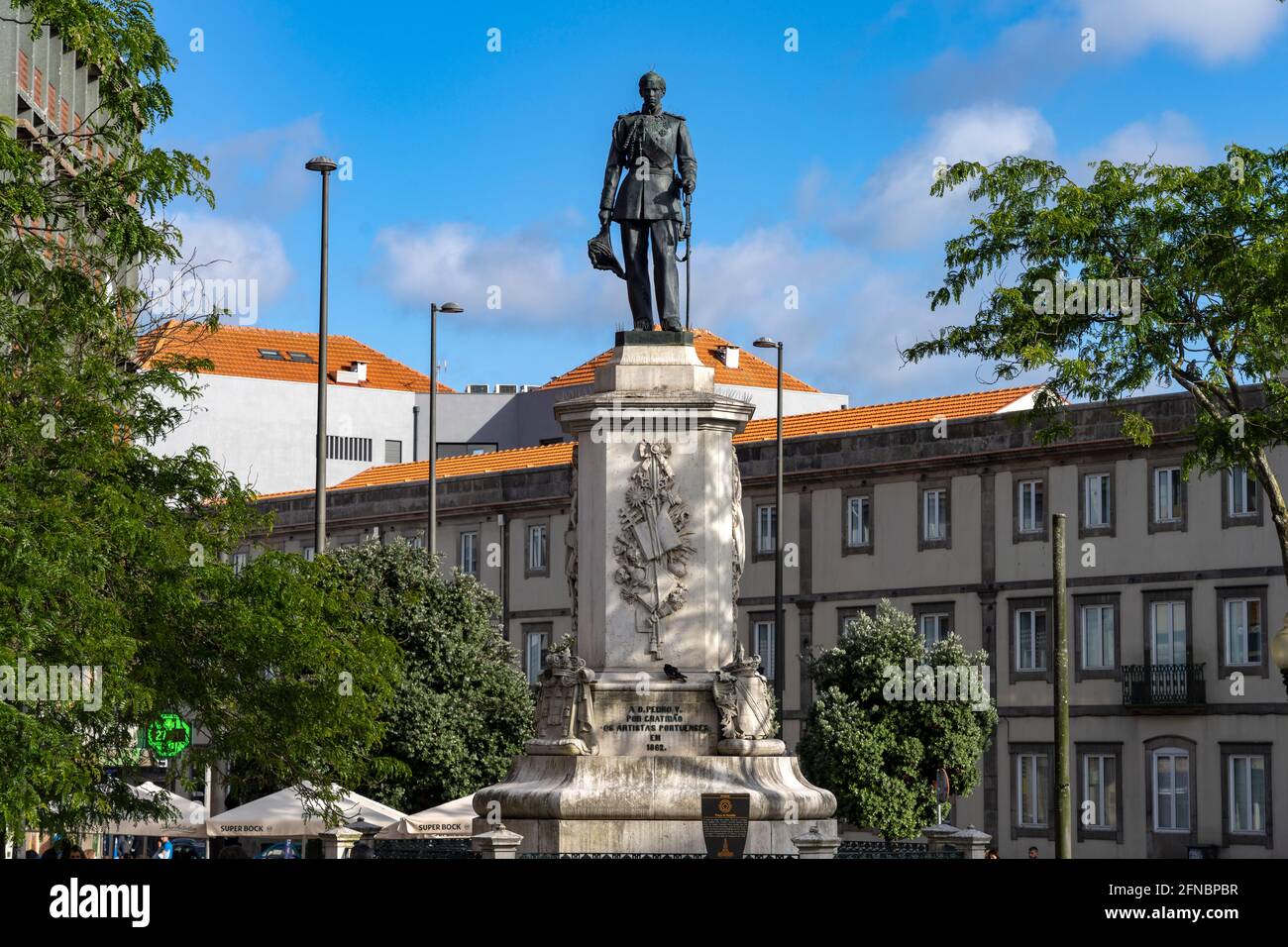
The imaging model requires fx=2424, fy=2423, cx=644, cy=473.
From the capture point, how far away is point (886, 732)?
53.5m

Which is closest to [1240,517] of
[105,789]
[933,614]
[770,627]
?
[933,614]

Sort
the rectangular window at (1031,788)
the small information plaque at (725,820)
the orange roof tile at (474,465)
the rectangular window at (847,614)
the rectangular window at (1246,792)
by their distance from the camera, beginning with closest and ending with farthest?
the small information plaque at (725,820), the rectangular window at (1246,792), the rectangular window at (1031,788), the rectangular window at (847,614), the orange roof tile at (474,465)

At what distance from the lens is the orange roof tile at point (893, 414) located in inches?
2699

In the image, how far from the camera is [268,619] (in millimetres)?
27656

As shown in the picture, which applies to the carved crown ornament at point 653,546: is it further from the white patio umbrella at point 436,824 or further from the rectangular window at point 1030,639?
the rectangular window at point 1030,639

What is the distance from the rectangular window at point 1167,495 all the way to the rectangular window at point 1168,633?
2.14m

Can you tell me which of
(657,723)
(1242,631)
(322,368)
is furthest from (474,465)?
(657,723)

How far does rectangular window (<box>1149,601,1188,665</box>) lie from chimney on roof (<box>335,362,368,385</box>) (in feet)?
180

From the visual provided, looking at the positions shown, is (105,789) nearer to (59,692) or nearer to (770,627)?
(59,692)

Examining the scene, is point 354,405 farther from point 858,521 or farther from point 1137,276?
point 1137,276

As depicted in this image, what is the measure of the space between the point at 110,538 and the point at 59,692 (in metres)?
2.65

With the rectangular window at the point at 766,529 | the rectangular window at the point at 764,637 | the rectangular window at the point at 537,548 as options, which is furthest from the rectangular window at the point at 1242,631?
the rectangular window at the point at 537,548

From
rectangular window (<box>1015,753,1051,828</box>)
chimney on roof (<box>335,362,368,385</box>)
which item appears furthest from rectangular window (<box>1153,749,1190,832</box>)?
chimney on roof (<box>335,362,368,385</box>)

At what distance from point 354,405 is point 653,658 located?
83.6m
